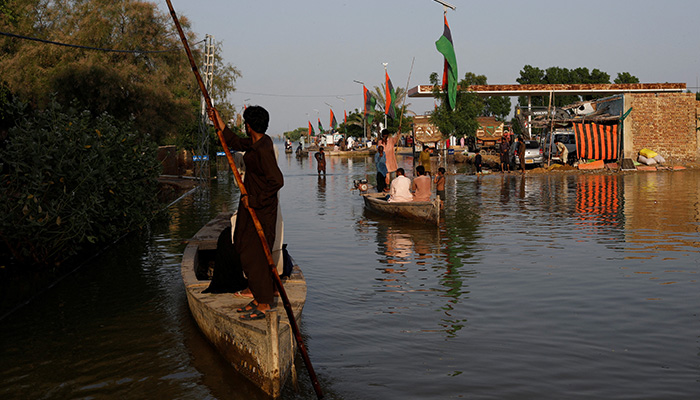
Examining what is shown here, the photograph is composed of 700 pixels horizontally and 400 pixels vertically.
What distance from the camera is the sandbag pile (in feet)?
118

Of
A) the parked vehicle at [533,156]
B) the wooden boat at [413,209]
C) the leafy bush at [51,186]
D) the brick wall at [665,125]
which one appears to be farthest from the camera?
the brick wall at [665,125]

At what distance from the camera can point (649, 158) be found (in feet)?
118

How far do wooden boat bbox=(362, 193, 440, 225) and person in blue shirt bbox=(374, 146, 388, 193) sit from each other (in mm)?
1946

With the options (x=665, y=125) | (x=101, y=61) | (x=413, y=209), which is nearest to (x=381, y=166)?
(x=413, y=209)

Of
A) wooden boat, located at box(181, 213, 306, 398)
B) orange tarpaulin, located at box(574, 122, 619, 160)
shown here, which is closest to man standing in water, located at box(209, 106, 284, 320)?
wooden boat, located at box(181, 213, 306, 398)

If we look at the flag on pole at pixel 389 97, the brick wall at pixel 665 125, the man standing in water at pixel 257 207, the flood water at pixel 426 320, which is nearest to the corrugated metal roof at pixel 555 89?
the flag on pole at pixel 389 97

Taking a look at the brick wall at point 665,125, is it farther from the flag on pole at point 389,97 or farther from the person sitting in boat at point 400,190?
the person sitting in boat at point 400,190

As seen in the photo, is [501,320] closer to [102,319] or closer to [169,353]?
[169,353]

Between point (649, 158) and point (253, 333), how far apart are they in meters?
34.8

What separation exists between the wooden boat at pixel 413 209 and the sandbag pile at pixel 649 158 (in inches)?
938

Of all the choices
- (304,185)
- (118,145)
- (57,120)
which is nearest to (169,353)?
(57,120)

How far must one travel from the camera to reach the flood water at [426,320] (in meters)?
6.01

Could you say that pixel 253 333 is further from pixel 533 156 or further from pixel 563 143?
pixel 563 143

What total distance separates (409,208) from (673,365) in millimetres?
9742
